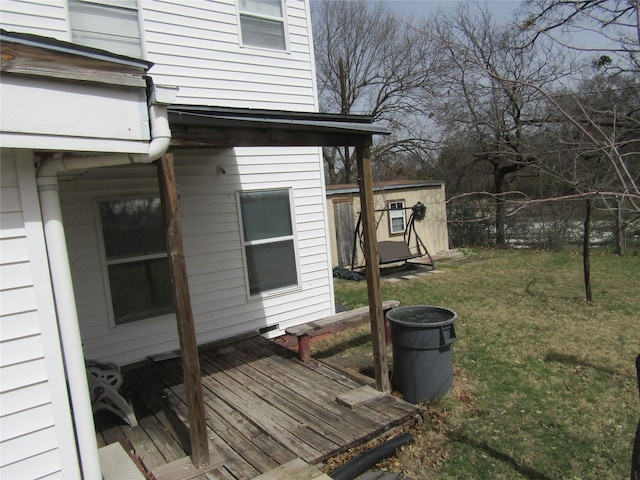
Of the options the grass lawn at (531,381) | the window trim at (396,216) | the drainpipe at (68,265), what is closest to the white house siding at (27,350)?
the drainpipe at (68,265)

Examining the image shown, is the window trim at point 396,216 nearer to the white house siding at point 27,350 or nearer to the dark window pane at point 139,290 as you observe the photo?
the dark window pane at point 139,290

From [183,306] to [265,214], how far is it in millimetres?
3149

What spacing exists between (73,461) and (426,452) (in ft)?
8.26

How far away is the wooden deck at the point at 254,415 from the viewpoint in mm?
3289

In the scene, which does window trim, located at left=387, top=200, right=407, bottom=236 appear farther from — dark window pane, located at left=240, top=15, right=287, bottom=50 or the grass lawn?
dark window pane, located at left=240, top=15, right=287, bottom=50

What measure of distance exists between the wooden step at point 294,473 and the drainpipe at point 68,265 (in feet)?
3.89

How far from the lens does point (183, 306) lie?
117 inches

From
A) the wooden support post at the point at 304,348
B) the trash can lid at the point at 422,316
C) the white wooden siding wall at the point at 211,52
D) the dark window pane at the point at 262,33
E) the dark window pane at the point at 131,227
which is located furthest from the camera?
the dark window pane at the point at 262,33

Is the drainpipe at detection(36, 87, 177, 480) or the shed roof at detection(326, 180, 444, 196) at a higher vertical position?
Result: the shed roof at detection(326, 180, 444, 196)

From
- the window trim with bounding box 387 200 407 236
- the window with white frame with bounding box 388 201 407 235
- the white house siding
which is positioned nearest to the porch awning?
the white house siding

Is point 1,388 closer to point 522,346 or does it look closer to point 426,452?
point 426,452

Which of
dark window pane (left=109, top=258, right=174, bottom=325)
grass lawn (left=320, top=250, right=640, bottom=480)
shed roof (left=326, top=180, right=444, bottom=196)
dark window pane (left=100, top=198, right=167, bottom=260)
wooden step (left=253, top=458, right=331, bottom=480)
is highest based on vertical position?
shed roof (left=326, top=180, right=444, bottom=196)

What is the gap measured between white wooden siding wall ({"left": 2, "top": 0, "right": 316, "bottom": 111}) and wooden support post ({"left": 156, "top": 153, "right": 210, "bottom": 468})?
2.26 meters

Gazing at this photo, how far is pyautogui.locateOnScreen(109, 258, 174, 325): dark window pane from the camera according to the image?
494 centimetres
